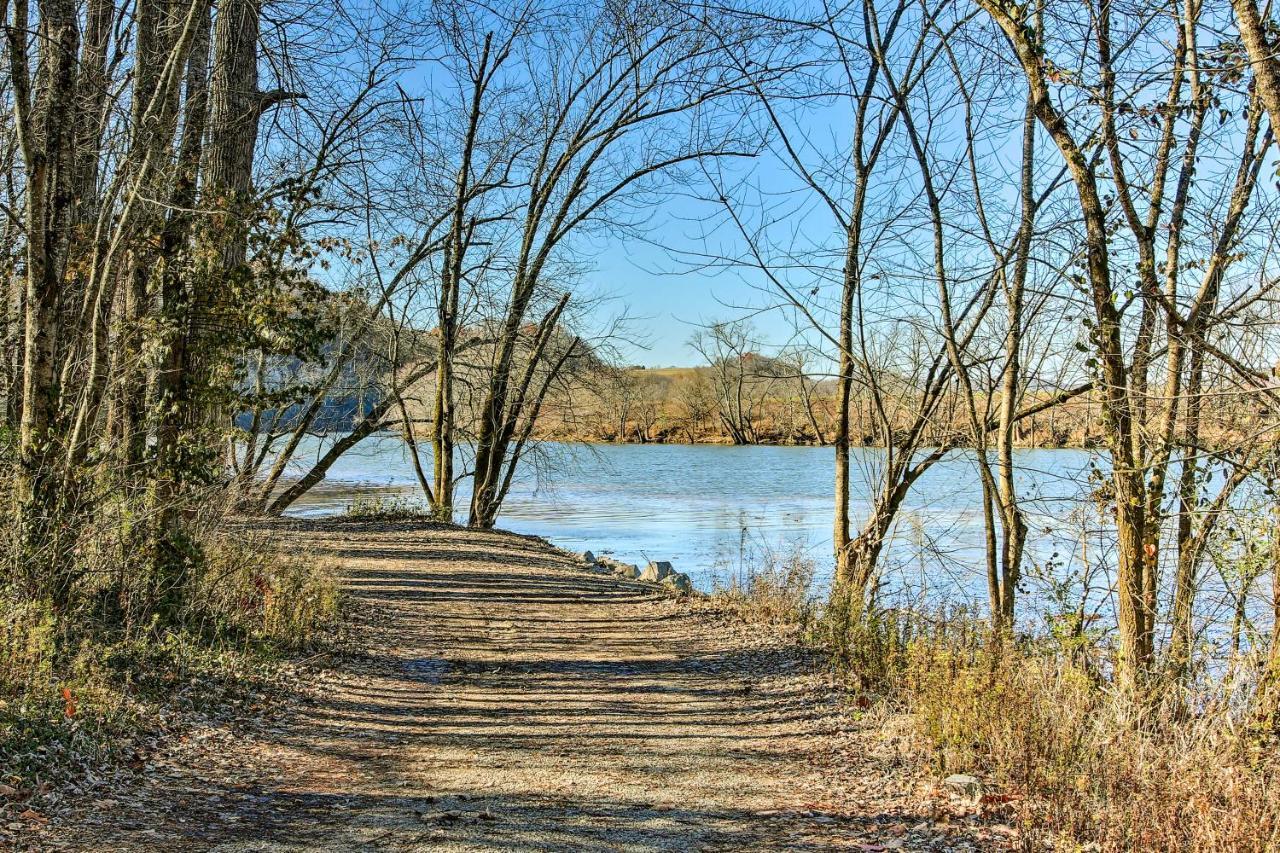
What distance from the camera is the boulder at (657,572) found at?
531 inches

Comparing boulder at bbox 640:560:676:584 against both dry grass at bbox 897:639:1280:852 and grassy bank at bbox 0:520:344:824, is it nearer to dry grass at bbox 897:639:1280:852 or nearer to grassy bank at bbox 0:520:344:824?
grassy bank at bbox 0:520:344:824

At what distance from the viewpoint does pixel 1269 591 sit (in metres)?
5.29

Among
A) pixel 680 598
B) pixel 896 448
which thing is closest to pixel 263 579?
pixel 680 598

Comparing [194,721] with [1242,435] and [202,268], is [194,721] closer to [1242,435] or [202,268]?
[202,268]

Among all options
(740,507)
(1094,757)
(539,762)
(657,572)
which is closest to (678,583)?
(657,572)

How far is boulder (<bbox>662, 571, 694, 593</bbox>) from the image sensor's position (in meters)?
11.9

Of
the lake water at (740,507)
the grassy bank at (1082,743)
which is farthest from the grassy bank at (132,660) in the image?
the lake water at (740,507)

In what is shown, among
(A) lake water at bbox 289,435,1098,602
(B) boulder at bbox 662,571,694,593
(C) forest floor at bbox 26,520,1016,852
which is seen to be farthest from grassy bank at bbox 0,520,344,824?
(A) lake water at bbox 289,435,1098,602

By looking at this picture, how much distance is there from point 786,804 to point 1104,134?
14.0 feet

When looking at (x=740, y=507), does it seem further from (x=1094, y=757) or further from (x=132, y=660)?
(x=1094, y=757)

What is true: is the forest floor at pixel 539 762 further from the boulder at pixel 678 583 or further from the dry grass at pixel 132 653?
the boulder at pixel 678 583

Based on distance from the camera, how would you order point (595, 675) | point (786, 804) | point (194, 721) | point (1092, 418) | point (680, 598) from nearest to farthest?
point (786, 804), point (194, 721), point (1092, 418), point (595, 675), point (680, 598)

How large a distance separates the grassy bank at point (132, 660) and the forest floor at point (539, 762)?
0.65 feet

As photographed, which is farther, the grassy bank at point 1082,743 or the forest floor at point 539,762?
the forest floor at point 539,762
